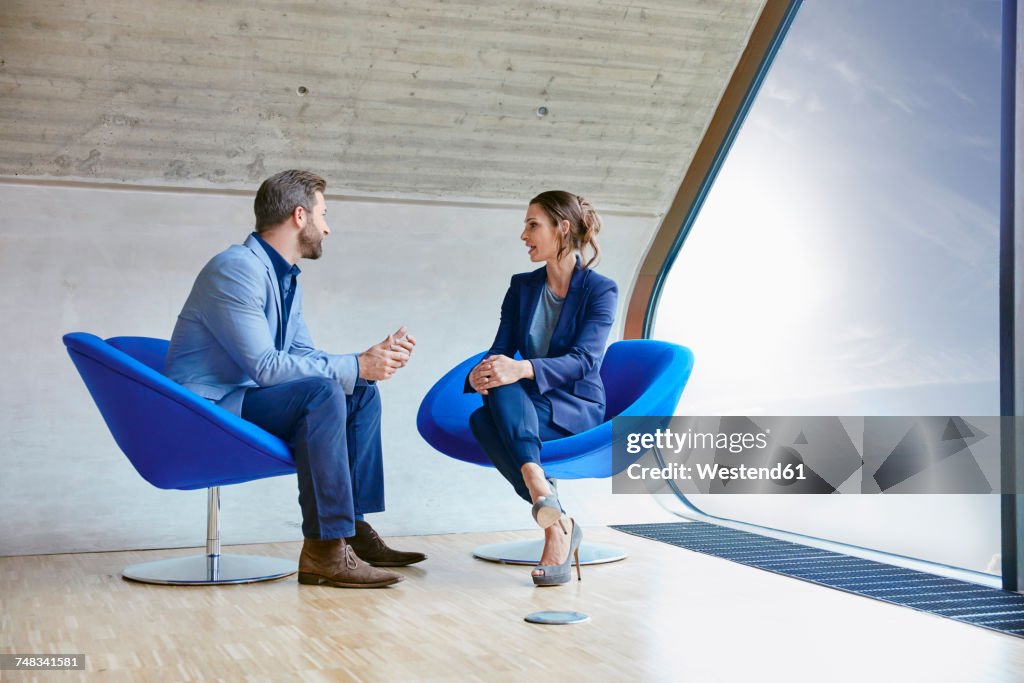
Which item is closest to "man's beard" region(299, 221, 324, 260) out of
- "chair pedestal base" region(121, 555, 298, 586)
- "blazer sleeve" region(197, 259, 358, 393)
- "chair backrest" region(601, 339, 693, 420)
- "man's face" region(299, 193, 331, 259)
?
"man's face" region(299, 193, 331, 259)

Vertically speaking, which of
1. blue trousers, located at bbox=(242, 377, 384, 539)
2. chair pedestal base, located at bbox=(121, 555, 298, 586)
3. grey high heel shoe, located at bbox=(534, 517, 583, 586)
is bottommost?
chair pedestal base, located at bbox=(121, 555, 298, 586)

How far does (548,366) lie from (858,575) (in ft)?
3.72

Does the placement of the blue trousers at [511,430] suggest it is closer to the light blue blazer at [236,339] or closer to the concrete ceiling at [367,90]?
the light blue blazer at [236,339]

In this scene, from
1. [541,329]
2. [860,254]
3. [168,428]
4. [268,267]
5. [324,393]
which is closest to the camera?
[168,428]

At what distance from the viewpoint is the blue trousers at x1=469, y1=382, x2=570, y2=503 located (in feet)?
9.72

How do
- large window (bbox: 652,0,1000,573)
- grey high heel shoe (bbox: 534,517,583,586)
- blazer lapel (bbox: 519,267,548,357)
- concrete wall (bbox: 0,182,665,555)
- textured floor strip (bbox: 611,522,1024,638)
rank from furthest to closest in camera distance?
large window (bbox: 652,0,1000,573)
concrete wall (bbox: 0,182,665,555)
blazer lapel (bbox: 519,267,548,357)
grey high heel shoe (bbox: 534,517,583,586)
textured floor strip (bbox: 611,522,1024,638)

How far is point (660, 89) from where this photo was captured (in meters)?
3.96

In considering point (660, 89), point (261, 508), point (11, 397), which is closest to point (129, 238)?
point (11, 397)

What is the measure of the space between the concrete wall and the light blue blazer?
0.89 metres

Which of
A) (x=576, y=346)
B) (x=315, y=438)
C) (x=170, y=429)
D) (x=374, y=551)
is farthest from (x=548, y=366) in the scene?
(x=170, y=429)

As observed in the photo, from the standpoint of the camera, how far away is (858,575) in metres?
3.08

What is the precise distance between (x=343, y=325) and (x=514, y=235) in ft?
2.71

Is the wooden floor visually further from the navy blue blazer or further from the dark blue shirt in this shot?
the dark blue shirt

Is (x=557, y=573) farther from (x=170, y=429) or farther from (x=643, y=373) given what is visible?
(x=170, y=429)
